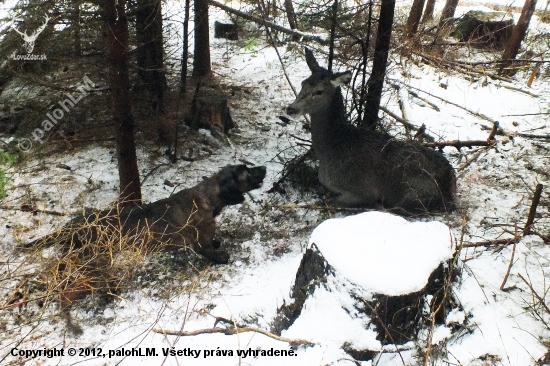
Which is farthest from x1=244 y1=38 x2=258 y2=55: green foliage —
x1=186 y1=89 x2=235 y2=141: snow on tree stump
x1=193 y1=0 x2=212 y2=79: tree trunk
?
x1=186 y1=89 x2=235 y2=141: snow on tree stump

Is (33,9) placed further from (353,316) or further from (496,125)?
(496,125)

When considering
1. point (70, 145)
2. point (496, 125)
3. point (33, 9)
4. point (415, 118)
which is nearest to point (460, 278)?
point (496, 125)

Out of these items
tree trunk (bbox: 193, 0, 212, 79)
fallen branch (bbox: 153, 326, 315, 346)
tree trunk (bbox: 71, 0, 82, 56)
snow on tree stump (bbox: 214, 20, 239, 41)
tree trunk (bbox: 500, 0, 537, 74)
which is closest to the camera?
fallen branch (bbox: 153, 326, 315, 346)

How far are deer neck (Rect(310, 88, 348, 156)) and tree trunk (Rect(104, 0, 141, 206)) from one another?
2.30 metres

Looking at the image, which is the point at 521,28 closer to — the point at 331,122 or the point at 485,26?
the point at 485,26

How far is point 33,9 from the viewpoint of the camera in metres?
4.71

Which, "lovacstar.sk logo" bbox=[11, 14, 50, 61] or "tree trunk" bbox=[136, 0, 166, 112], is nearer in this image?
"lovacstar.sk logo" bbox=[11, 14, 50, 61]

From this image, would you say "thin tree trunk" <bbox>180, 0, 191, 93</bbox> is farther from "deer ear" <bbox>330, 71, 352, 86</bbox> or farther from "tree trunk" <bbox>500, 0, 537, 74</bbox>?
"tree trunk" <bbox>500, 0, 537, 74</bbox>

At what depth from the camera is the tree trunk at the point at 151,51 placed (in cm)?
550

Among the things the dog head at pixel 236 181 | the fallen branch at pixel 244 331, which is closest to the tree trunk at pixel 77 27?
the dog head at pixel 236 181

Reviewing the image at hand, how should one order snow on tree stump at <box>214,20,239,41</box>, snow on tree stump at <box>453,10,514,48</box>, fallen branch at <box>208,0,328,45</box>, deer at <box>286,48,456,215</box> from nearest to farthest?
1. deer at <box>286,48,456,215</box>
2. fallen branch at <box>208,0,328,45</box>
3. snow on tree stump at <box>214,20,239,41</box>
4. snow on tree stump at <box>453,10,514,48</box>

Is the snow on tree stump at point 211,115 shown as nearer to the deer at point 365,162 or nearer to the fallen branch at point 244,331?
the deer at point 365,162

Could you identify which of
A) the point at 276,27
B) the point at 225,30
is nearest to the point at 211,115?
the point at 276,27

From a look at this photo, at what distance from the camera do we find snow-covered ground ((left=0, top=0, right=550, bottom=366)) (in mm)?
3037
